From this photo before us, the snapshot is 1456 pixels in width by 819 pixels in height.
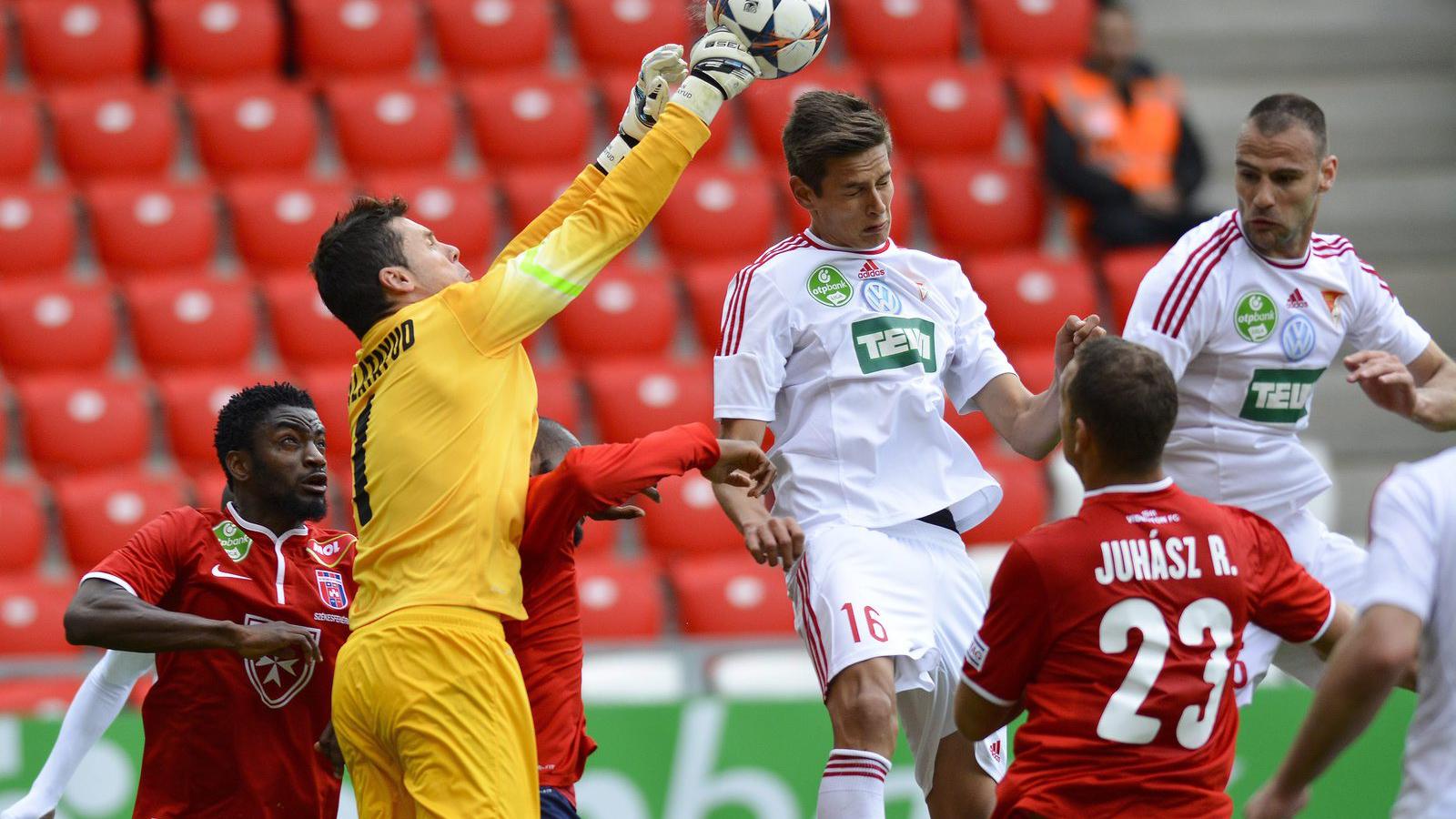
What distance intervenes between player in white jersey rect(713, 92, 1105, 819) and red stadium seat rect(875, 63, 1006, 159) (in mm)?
5807

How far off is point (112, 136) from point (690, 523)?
4.05m

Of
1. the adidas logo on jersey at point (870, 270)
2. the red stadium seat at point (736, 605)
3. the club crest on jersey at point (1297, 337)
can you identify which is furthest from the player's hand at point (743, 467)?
the red stadium seat at point (736, 605)

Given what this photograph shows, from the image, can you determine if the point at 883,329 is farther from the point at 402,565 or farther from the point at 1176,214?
the point at 1176,214

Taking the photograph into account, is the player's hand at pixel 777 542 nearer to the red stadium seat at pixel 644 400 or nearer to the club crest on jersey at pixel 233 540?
the club crest on jersey at pixel 233 540

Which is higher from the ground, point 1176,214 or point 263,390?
point 1176,214

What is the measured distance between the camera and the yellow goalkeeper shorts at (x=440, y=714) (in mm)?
4184

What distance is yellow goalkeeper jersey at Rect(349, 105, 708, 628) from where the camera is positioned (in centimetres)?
436

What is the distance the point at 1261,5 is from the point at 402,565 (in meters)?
9.64

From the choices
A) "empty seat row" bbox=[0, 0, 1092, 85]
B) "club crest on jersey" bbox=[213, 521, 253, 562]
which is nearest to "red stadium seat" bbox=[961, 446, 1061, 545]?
"empty seat row" bbox=[0, 0, 1092, 85]

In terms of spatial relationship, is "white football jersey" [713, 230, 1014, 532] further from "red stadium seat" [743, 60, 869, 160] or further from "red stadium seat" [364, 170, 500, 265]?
"red stadium seat" [743, 60, 869, 160]

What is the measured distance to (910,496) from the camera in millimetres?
5027

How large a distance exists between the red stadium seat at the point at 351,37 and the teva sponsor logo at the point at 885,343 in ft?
21.5

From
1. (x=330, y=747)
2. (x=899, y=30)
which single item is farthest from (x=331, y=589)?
(x=899, y=30)

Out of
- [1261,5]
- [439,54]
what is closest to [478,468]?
[439,54]
